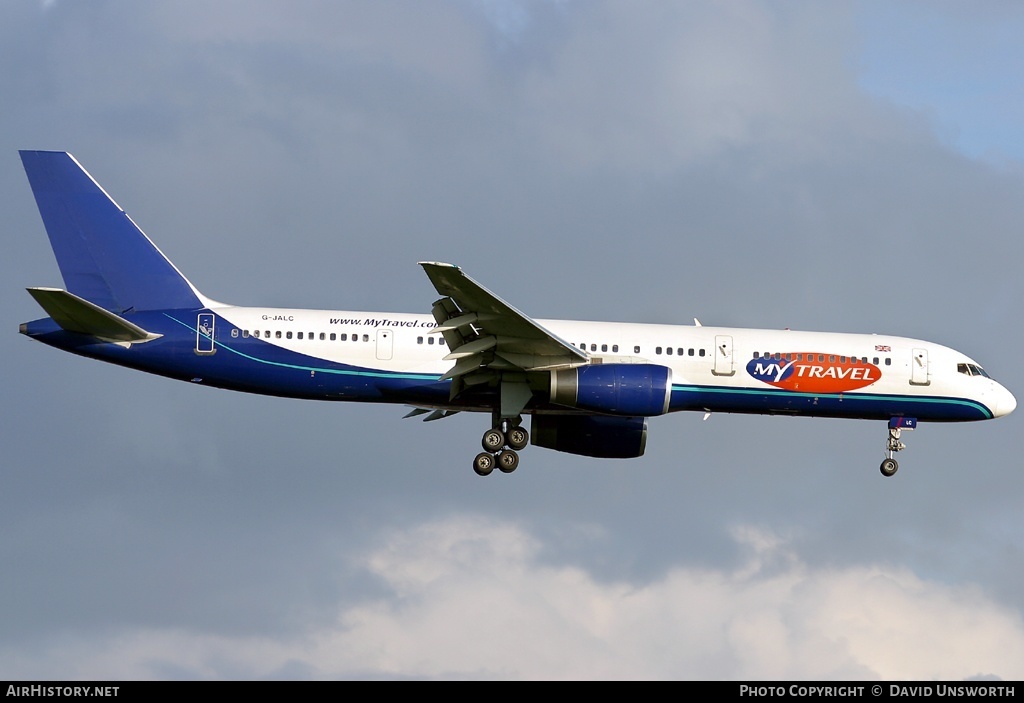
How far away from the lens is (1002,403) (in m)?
39.9

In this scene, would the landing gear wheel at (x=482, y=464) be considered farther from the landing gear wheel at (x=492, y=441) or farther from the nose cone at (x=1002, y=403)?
the nose cone at (x=1002, y=403)

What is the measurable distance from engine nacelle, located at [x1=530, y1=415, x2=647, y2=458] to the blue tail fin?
10.2m

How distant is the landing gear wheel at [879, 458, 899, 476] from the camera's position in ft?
128

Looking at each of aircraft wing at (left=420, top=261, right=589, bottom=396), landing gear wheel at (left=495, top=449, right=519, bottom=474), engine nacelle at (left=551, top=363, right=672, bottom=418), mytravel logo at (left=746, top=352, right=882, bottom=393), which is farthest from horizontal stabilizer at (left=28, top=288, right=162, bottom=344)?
mytravel logo at (left=746, top=352, right=882, bottom=393)

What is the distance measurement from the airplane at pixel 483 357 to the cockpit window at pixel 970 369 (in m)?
0.05

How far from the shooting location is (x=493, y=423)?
3781cm

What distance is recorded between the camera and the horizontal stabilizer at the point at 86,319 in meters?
34.5

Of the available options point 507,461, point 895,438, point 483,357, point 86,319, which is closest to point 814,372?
point 895,438

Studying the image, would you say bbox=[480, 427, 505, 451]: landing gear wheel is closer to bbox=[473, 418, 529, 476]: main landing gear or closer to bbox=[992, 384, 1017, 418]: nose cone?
bbox=[473, 418, 529, 476]: main landing gear

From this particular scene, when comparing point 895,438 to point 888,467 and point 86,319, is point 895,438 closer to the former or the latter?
point 888,467
